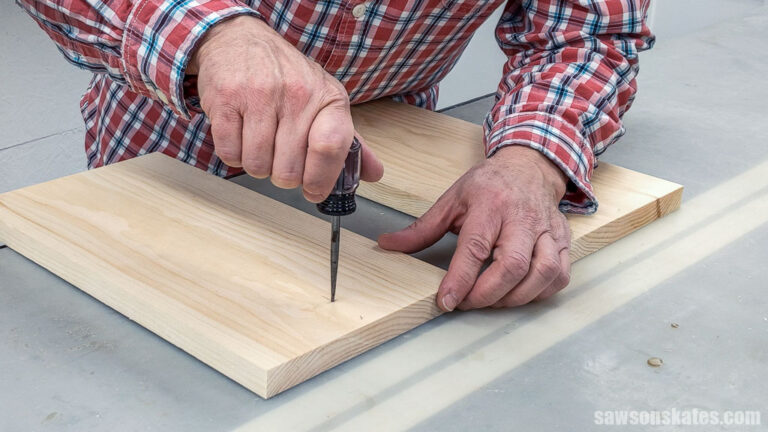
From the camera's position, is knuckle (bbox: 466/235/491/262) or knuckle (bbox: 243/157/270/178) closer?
knuckle (bbox: 243/157/270/178)

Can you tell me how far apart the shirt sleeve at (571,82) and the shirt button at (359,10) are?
0.24m

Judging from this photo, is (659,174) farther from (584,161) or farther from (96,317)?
(96,317)

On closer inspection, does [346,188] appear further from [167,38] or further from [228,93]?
[167,38]

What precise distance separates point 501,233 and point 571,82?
0.35 m

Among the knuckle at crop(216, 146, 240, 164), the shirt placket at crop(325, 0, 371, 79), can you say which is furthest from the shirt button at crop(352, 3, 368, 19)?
the knuckle at crop(216, 146, 240, 164)

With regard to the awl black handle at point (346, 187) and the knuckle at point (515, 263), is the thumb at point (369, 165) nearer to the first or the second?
the awl black handle at point (346, 187)

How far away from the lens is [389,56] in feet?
4.17

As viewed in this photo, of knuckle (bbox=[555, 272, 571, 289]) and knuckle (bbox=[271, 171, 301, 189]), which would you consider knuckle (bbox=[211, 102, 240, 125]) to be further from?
knuckle (bbox=[555, 272, 571, 289])

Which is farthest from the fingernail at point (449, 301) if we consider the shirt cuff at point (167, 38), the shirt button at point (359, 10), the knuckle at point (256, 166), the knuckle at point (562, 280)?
the shirt button at point (359, 10)

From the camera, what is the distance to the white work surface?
2.36ft

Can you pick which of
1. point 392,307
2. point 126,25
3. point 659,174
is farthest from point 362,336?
point 659,174

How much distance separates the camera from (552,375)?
0.78 meters

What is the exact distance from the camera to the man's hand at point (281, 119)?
2.54 feet

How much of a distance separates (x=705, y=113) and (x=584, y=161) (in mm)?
469
